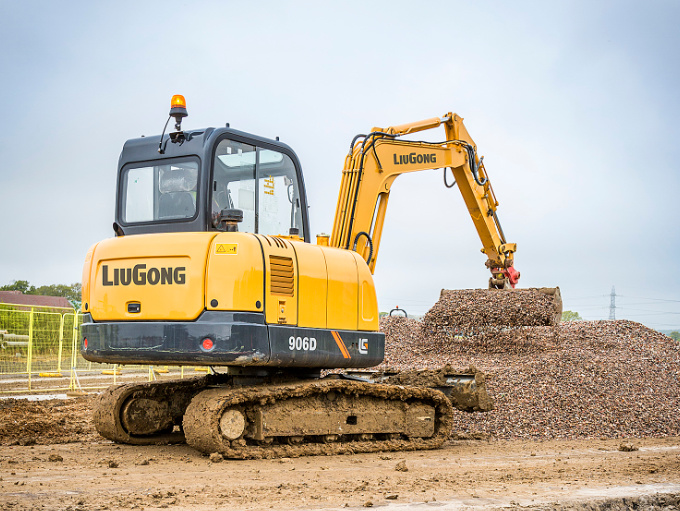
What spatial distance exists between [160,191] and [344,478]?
358 centimetres

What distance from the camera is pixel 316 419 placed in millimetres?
8281

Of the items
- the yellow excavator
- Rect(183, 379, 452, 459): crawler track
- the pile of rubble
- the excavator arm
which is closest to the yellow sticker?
the yellow excavator

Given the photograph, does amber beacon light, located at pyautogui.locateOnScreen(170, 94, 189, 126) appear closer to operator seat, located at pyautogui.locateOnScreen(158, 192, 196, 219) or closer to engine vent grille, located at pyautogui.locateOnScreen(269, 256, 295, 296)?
operator seat, located at pyautogui.locateOnScreen(158, 192, 196, 219)

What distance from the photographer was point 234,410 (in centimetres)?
773


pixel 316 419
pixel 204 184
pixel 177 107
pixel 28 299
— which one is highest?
pixel 28 299

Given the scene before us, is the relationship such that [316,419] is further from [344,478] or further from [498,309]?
[498,309]

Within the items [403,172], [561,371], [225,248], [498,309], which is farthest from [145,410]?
[498,309]

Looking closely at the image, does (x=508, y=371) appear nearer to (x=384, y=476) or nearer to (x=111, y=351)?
(x=384, y=476)

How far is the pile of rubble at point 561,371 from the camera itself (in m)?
10.7

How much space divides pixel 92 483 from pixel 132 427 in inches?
101

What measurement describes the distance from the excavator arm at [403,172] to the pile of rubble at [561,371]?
5.87 feet

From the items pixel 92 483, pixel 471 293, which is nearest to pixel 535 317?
pixel 471 293

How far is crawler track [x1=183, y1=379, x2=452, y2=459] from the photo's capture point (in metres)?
7.64

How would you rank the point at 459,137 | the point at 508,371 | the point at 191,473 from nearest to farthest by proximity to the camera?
the point at 191,473
the point at 508,371
the point at 459,137
